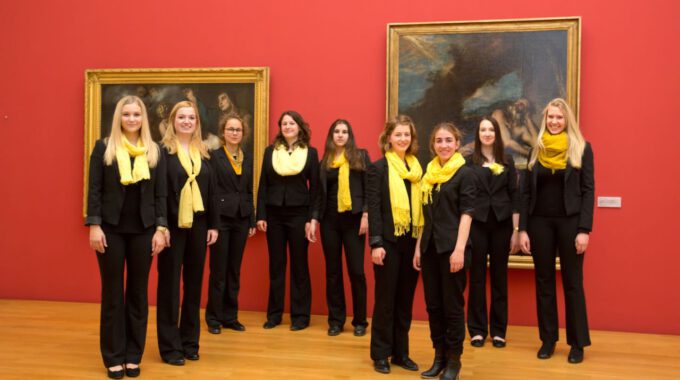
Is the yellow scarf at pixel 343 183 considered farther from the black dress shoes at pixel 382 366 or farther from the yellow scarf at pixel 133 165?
the yellow scarf at pixel 133 165

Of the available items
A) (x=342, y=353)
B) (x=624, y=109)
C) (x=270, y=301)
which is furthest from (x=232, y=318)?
(x=624, y=109)

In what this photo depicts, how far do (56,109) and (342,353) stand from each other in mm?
4067

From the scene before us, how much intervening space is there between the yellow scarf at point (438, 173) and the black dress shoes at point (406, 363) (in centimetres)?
112

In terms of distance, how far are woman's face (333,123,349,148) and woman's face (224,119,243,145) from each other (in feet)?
2.70

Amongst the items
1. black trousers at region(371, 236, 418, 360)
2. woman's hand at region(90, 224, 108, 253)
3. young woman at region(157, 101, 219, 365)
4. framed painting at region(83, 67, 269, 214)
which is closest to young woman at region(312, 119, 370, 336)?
framed painting at region(83, 67, 269, 214)

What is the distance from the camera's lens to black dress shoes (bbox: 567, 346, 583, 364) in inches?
187

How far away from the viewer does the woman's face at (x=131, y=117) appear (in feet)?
13.6

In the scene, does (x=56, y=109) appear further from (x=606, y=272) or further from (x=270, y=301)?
(x=606, y=272)

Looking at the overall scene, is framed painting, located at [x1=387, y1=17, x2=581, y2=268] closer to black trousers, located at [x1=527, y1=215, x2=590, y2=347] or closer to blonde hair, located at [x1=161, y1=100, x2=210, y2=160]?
black trousers, located at [x1=527, y1=215, x2=590, y2=347]

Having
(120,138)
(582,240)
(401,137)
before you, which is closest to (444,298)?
(401,137)

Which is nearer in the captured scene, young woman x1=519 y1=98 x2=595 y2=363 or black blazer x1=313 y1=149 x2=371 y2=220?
young woman x1=519 y1=98 x2=595 y2=363

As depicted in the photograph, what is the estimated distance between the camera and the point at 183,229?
14.6 feet

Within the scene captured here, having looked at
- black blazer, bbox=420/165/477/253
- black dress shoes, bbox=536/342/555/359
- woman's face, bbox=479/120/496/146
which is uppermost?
woman's face, bbox=479/120/496/146

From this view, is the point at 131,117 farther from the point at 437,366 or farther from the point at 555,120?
the point at 555,120
